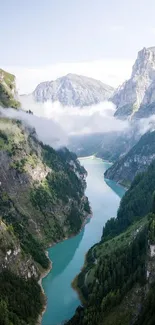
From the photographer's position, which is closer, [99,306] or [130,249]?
[99,306]

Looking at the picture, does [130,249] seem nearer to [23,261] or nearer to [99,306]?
[99,306]

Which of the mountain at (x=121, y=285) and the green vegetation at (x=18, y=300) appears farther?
the green vegetation at (x=18, y=300)

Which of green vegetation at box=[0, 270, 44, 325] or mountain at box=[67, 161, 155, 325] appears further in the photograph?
green vegetation at box=[0, 270, 44, 325]

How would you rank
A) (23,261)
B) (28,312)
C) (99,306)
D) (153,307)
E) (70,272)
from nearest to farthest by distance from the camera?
(153,307) → (99,306) → (28,312) → (23,261) → (70,272)

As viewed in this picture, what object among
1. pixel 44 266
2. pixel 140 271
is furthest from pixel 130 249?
pixel 44 266

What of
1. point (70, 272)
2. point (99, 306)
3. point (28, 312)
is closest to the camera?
point (99, 306)

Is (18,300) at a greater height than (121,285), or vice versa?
(18,300)

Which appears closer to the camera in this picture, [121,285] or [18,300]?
[121,285]

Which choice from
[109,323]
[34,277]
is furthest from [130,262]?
[34,277]

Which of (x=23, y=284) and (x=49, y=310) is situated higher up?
(x=23, y=284)

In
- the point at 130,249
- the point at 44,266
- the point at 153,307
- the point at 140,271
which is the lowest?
the point at 153,307
